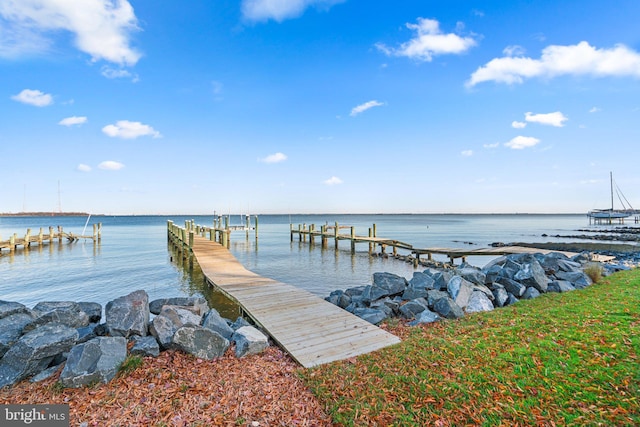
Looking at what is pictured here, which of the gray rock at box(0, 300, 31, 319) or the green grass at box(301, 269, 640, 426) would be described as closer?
the green grass at box(301, 269, 640, 426)

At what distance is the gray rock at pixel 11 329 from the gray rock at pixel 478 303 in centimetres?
797

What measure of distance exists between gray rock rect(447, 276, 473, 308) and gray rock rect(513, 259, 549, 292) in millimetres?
1989

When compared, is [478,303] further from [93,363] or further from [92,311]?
[92,311]

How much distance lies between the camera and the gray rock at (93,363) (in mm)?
3752

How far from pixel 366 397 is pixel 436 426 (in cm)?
82

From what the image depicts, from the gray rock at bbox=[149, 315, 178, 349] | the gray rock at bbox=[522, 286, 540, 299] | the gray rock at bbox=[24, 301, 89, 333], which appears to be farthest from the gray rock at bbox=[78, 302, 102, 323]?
the gray rock at bbox=[522, 286, 540, 299]

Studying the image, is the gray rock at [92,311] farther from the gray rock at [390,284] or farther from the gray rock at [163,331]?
the gray rock at [390,284]

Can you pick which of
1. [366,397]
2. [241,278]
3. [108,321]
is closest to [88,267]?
[241,278]

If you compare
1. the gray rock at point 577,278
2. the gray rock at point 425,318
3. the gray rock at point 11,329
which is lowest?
the gray rock at point 425,318

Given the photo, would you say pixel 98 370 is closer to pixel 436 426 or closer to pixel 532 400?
pixel 436 426

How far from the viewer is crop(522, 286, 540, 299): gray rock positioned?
786 cm

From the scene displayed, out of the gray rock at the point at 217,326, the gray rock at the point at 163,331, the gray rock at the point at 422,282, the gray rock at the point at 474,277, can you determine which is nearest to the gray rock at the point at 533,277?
the gray rock at the point at 474,277

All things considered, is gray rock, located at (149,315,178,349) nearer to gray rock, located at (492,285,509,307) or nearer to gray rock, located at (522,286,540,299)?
gray rock, located at (492,285,509,307)

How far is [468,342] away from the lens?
4777 millimetres
